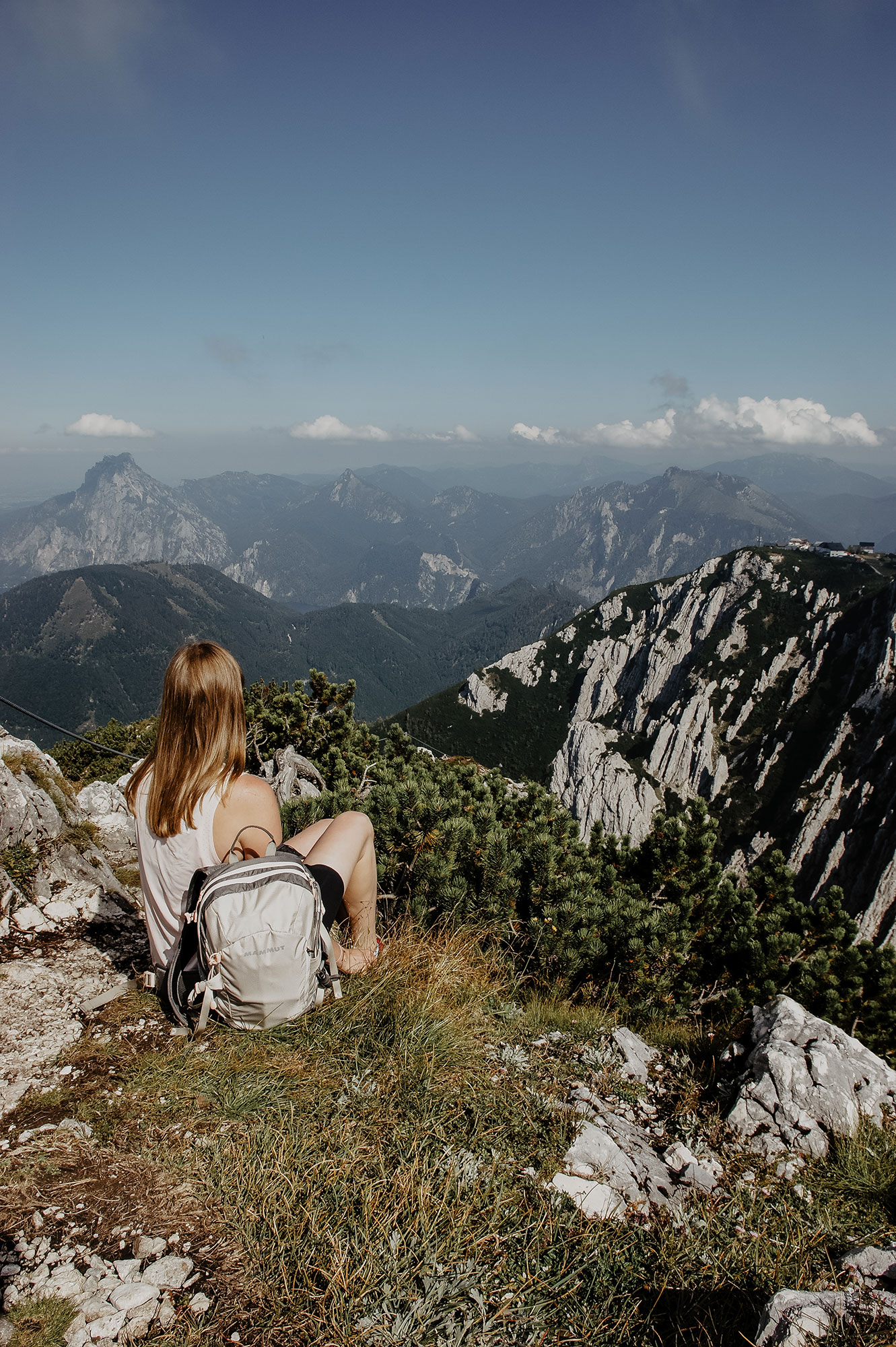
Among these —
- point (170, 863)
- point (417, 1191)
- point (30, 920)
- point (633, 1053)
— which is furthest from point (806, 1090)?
point (30, 920)

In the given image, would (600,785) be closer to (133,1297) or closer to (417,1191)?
(417,1191)

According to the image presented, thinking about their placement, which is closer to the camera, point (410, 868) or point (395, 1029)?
point (395, 1029)

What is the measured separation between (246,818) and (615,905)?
4004 millimetres

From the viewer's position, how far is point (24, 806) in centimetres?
656

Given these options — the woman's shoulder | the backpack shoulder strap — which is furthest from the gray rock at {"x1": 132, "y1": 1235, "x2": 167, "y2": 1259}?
the woman's shoulder

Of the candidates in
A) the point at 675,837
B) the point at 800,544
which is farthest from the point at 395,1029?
the point at 800,544

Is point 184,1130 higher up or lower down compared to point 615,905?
higher up

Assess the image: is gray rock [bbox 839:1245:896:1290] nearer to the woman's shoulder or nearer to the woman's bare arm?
the woman's bare arm

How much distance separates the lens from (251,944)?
3537 mm

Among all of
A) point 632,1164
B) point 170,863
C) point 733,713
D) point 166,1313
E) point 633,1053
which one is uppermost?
point 170,863

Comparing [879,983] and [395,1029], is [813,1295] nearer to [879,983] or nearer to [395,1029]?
[395,1029]

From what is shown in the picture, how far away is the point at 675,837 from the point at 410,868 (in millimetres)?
3378

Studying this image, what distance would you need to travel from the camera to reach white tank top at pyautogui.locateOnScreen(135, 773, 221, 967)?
411 centimetres

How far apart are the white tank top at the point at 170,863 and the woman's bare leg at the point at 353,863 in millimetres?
797
